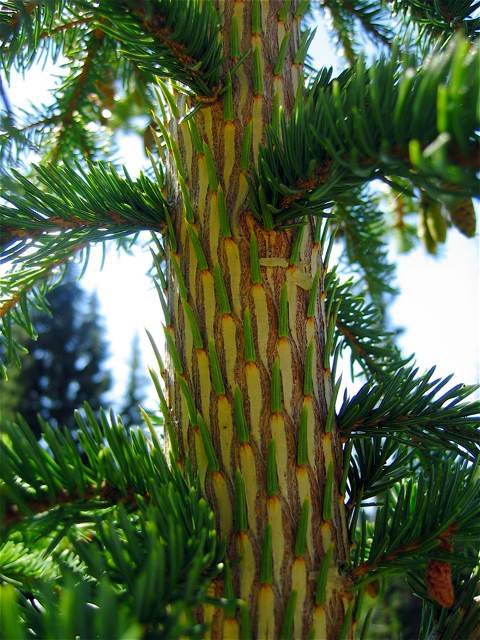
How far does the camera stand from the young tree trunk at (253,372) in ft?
1.92

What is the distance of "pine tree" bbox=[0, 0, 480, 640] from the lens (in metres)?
0.49

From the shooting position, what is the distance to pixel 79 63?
1.28m

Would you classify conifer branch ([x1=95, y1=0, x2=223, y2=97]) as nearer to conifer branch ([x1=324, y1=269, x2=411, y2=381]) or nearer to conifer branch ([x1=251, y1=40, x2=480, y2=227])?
conifer branch ([x1=251, y1=40, x2=480, y2=227])

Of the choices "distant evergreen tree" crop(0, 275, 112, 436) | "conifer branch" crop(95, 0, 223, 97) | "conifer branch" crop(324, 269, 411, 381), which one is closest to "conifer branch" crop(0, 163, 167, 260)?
"conifer branch" crop(95, 0, 223, 97)

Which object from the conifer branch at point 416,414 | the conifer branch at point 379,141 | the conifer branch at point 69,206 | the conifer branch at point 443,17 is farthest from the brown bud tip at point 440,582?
the conifer branch at point 443,17

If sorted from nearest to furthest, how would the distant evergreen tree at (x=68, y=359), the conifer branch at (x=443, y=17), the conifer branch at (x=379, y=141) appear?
the conifer branch at (x=379, y=141), the conifer branch at (x=443, y=17), the distant evergreen tree at (x=68, y=359)

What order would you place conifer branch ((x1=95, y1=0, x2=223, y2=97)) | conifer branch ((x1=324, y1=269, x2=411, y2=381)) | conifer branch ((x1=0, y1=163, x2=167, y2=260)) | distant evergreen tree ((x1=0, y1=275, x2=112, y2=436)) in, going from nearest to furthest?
conifer branch ((x1=95, y1=0, x2=223, y2=97)) → conifer branch ((x1=0, y1=163, x2=167, y2=260)) → conifer branch ((x1=324, y1=269, x2=411, y2=381)) → distant evergreen tree ((x1=0, y1=275, x2=112, y2=436))

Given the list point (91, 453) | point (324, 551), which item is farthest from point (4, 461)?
point (324, 551)

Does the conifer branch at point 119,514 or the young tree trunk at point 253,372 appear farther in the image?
the young tree trunk at point 253,372

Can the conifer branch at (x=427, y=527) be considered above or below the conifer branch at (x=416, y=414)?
below

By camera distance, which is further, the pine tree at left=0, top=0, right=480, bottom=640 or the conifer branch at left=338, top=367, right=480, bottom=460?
the conifer branch at left=338, top=367, right=480, bottom=460

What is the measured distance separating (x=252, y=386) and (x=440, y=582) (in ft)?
0.84

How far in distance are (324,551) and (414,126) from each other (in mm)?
388

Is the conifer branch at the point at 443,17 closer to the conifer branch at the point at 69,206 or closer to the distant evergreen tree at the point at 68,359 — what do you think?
the conifer branch at the point at 69,206
